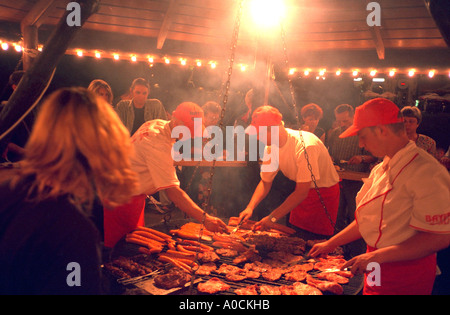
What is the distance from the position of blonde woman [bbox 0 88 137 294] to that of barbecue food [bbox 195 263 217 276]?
1.41 metres

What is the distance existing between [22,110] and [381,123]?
312cm

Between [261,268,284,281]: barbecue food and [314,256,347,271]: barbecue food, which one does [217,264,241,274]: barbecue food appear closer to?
[261,268,284,281]: barbecue food

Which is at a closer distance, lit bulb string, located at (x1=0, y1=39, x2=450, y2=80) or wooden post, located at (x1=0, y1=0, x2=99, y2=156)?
wooden post, located at (x1=0, y1=0, x2=99, y2=156)

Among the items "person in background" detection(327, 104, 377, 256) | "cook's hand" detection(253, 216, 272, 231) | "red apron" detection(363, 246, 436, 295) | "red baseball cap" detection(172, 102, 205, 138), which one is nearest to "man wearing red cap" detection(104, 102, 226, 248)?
"red baseball cap" detection(172, 102, 205, 138)

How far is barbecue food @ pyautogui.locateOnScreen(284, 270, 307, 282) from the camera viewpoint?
262 cm

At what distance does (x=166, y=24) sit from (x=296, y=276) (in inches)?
252

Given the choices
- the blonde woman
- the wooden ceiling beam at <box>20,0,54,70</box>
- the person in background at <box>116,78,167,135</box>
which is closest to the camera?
the blonde woman

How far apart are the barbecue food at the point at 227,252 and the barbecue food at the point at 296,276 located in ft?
1.93

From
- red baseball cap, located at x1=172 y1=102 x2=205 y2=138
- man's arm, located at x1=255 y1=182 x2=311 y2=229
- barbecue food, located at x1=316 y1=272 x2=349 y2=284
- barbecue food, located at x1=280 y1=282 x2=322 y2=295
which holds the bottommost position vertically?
barbecue food, located at x1=280 y1=282 x2=322 y2=295

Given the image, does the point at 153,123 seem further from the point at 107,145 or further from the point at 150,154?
the point at 107,145

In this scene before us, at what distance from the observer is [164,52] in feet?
26.5

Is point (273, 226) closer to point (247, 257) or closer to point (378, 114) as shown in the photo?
point (247, 257)
